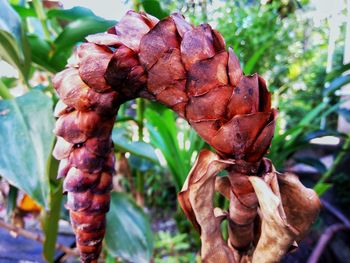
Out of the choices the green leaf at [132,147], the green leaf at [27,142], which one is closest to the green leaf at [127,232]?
the green leaf at [132,147]

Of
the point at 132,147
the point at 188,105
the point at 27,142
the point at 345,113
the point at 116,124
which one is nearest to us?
the point at 188,105

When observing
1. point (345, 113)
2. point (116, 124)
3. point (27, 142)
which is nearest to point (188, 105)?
point (27, 142)

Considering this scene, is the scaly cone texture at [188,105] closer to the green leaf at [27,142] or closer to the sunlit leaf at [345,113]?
the green leaf at [27,142]

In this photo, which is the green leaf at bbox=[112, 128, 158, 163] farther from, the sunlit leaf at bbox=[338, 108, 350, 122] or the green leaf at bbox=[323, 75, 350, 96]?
the sunlit leaf at bbox=[338, 108, 350, 122]

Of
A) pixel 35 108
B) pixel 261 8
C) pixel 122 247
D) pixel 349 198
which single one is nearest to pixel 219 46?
pixel 35 108

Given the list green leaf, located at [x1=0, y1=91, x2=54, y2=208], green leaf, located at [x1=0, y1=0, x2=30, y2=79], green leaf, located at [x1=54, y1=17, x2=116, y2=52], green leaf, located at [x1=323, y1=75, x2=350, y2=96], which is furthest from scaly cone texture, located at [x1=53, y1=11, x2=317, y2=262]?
green leaf, located at [x1=323, y1=75, x2=350, y2=96]

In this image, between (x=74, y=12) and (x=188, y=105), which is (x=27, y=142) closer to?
(x=188, y=105)
